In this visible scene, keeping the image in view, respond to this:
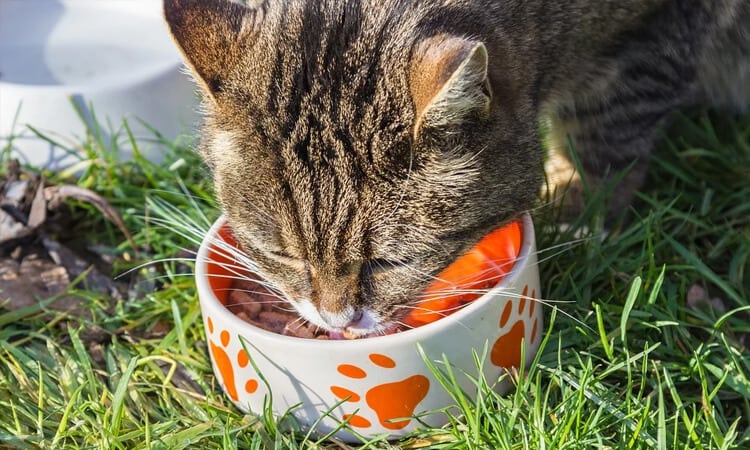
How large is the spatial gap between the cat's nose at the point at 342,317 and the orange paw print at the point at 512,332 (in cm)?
32

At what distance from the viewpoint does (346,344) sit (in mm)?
1775

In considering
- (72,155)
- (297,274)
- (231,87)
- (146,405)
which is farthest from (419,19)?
(72,155)

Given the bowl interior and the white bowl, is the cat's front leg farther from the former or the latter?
the white bowl

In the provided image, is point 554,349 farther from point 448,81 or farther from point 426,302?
point 448,81

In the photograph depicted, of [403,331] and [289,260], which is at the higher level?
[289,260]

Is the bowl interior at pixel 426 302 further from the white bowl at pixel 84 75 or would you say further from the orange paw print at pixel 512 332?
the white bowl at pixel 84 75

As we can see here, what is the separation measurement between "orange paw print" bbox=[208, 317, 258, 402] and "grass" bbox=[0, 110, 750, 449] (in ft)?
0.24

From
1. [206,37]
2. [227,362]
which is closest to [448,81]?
[206,37]

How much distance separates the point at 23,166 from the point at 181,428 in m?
1.33

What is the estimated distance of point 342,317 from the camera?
1.90 m

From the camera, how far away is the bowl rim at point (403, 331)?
1785 mm

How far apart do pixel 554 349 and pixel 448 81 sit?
2.98 ft

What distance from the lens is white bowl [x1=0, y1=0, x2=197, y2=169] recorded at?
115 inches

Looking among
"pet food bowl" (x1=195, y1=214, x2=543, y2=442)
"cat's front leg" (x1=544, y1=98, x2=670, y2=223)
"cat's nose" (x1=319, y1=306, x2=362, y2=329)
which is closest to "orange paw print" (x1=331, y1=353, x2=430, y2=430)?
"pet food bowl" (x1=195, y1=214, x2=543, y2=442)
